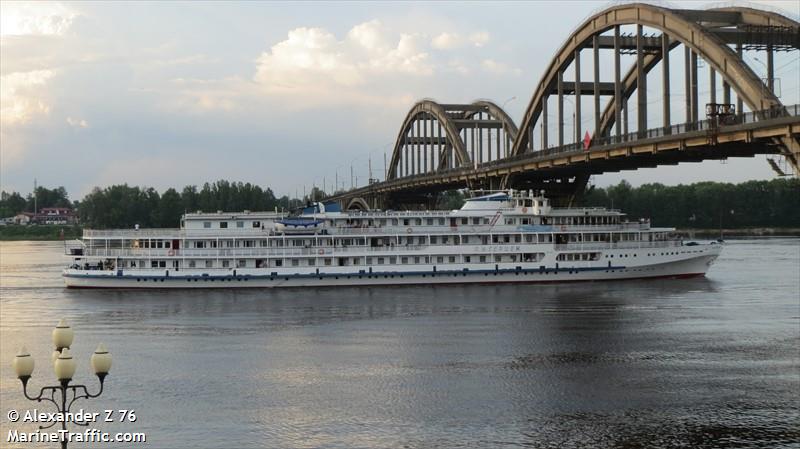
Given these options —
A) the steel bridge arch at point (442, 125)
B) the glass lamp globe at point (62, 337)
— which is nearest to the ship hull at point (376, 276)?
the glass lamp globe at point (62, 337)

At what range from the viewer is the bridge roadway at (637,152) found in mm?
37875

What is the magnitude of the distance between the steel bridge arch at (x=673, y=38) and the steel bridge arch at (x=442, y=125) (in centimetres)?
2657

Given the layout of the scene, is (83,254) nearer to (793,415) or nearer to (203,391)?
(203,391)

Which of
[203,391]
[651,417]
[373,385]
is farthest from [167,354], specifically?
[651,417]

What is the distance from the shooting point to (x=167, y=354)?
30688 millimetres

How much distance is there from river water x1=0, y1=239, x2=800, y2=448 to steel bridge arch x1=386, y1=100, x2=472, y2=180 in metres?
63.9

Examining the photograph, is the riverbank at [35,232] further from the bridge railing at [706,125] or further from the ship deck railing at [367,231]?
the bridge railing at [706,125]

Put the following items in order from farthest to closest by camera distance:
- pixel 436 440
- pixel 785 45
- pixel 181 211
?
pixel 181 211
pixel 785 45
pixel 436 440

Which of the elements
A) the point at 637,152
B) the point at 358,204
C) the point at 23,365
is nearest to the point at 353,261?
the point at 637,152

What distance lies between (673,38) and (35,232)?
522ft

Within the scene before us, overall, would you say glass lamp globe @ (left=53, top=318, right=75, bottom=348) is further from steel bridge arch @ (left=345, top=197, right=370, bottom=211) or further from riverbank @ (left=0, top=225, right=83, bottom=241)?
riverbank @ (left=0, top=225, right=83, bottom=241)

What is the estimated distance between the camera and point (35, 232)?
17800cm

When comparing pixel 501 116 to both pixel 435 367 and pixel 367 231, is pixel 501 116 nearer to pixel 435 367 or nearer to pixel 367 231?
pixel 367 231

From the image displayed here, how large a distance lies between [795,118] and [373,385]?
2191 cm
